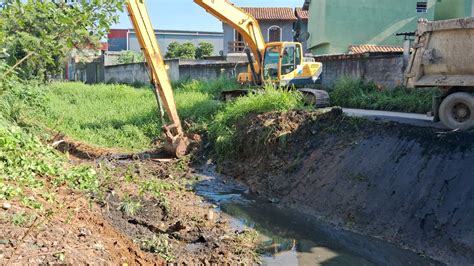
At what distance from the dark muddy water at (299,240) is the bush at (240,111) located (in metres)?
2.35

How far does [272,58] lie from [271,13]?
23.7 metres

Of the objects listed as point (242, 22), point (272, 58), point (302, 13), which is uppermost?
point (302, 13)

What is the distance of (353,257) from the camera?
6570 mm

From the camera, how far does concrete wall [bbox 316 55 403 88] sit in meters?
16.0

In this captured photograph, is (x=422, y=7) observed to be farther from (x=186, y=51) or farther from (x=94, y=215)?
(x=94, y=215)

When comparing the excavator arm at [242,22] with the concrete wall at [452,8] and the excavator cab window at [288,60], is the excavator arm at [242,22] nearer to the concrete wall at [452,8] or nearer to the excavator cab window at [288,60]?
the excavator cab window at [288,60]

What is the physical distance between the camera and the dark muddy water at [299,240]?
6473 mm

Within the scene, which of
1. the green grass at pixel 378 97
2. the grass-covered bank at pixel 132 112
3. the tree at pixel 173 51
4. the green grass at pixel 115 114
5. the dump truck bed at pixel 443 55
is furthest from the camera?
the tree at pixel 173 51

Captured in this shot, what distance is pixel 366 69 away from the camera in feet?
56.3

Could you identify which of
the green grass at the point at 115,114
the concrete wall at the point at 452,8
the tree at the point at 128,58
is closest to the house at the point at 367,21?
the concrete wall at the point at 452,8

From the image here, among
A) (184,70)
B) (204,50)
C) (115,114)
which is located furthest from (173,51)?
(115,114)

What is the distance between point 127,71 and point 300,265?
2650cm

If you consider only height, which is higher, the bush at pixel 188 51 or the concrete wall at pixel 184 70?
the bush at pixel 188 51

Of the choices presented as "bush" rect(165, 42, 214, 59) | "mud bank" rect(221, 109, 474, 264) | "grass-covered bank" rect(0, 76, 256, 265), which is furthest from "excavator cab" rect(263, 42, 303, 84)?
"bush" rect(165, 42, 214, 59)
